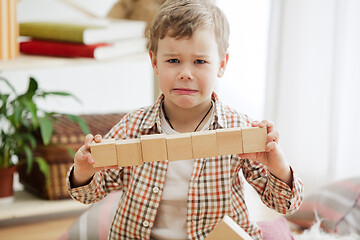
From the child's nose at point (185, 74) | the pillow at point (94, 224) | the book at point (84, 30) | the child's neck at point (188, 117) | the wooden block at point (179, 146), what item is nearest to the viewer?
the wooden block at point (179, 146)

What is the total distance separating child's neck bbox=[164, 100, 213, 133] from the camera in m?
1.16

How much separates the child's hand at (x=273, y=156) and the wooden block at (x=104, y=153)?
0.25 m

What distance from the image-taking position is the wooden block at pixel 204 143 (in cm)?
92

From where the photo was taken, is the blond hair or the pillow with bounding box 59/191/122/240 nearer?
the blond hair

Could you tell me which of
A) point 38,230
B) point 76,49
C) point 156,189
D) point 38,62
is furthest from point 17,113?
point 156,189

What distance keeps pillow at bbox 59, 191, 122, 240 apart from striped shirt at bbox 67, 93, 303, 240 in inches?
15.2

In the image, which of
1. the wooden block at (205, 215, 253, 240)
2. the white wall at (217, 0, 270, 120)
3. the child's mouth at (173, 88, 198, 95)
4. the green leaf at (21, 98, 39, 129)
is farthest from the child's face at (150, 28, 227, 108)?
the white wall at (217, 0, 270, 120)

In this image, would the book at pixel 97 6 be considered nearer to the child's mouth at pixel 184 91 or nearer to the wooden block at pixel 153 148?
the child's mouth at pixel 184 91

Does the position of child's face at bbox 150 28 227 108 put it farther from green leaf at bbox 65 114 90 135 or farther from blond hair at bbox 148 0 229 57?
green leaf at bbox 65 114 90 135

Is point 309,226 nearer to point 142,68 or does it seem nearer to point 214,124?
point 214,124

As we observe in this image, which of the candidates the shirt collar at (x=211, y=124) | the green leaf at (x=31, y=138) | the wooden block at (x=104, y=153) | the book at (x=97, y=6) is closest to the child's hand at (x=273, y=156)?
the shirt collar at (x=211, y=124)

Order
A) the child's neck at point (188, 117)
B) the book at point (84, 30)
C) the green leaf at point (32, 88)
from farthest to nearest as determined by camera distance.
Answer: the book at point (84, 30) < the green leaf at point (32, 88) < the child's neck at point (188, 117)

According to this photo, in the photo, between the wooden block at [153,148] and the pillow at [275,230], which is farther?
the pillow at [275,230]

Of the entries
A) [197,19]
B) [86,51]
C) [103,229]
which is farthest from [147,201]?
[86,51]
